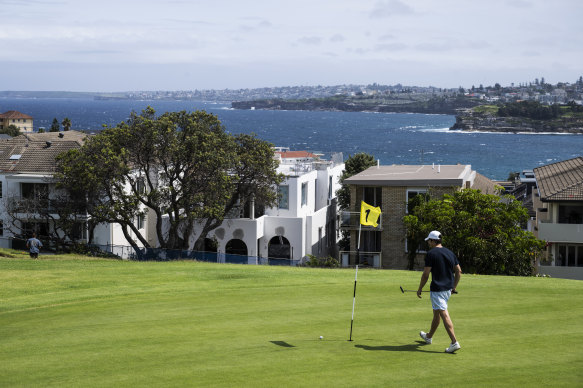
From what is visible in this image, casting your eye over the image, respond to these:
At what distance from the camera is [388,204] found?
130ft

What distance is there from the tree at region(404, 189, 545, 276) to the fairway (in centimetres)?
786

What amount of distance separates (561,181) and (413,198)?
7420 mm

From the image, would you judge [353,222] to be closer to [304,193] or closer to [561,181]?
[304,193]

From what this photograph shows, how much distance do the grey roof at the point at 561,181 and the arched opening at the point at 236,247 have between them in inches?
664

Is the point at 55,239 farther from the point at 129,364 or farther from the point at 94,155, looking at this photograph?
the point at 129,364

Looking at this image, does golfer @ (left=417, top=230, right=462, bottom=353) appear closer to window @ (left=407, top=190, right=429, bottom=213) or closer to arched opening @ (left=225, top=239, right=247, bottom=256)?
window @ (left=407, top=190, right=429, bottom=213)

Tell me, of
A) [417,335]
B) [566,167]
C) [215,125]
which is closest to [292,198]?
[215,125]

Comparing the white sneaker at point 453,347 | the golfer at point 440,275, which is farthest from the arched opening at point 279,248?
the white sneaker at point 453,347

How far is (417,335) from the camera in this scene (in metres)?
13.6

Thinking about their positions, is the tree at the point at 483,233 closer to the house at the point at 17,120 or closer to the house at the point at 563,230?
the house at the point at 563,230

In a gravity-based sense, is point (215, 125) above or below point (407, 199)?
above

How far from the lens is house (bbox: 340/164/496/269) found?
38.5 metres

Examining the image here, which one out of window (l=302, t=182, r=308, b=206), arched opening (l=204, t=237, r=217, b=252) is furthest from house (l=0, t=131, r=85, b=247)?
window (l=302, t=182, r=308, b=206)

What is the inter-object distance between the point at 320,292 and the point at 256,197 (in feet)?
75.1
